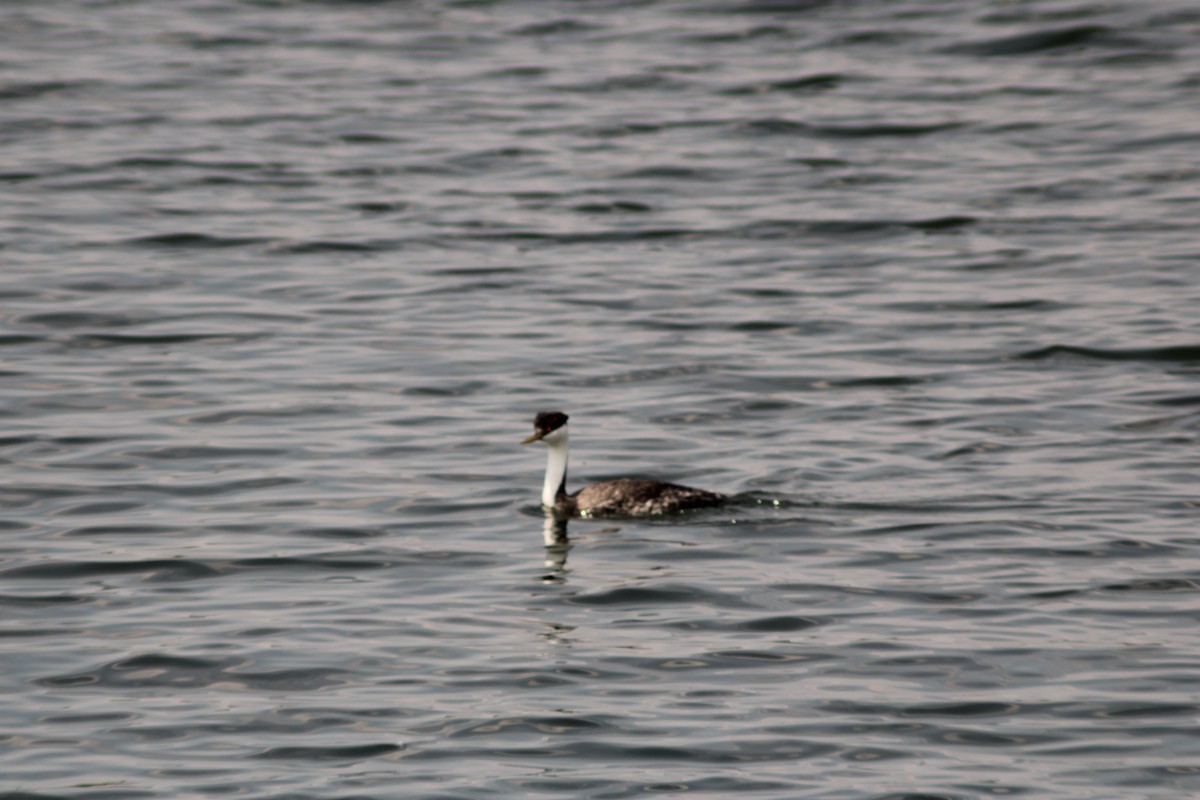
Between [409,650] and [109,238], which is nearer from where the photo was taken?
[409,650]

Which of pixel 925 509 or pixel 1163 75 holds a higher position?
pixel 1163 75

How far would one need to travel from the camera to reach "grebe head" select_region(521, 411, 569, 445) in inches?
608

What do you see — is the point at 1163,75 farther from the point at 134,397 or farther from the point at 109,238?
the point at 134,397

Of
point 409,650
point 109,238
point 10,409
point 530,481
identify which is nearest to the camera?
point 409,650

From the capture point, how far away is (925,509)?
1502cm

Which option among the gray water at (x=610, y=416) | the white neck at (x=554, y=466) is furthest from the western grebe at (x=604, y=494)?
the gray water at (x=610, y=416)

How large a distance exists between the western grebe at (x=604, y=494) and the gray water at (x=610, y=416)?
0.62ft

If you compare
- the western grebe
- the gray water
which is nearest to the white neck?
the western grebe

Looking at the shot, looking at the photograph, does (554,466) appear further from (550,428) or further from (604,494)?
(604,494)

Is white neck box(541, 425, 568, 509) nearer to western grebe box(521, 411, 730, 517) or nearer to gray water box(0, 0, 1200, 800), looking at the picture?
western grebe box(521, 411, 730, 517)

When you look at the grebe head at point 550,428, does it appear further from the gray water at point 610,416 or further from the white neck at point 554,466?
the gray water at point 610,416

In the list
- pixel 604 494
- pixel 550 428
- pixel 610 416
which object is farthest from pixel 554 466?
pixel 610 416

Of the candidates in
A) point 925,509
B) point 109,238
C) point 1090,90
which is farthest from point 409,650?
point 1090,90

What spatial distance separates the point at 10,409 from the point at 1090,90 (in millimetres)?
21198
